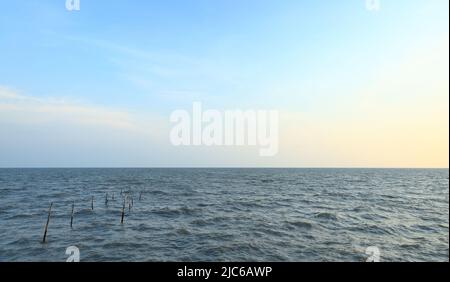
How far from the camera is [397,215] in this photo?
1625 inches
